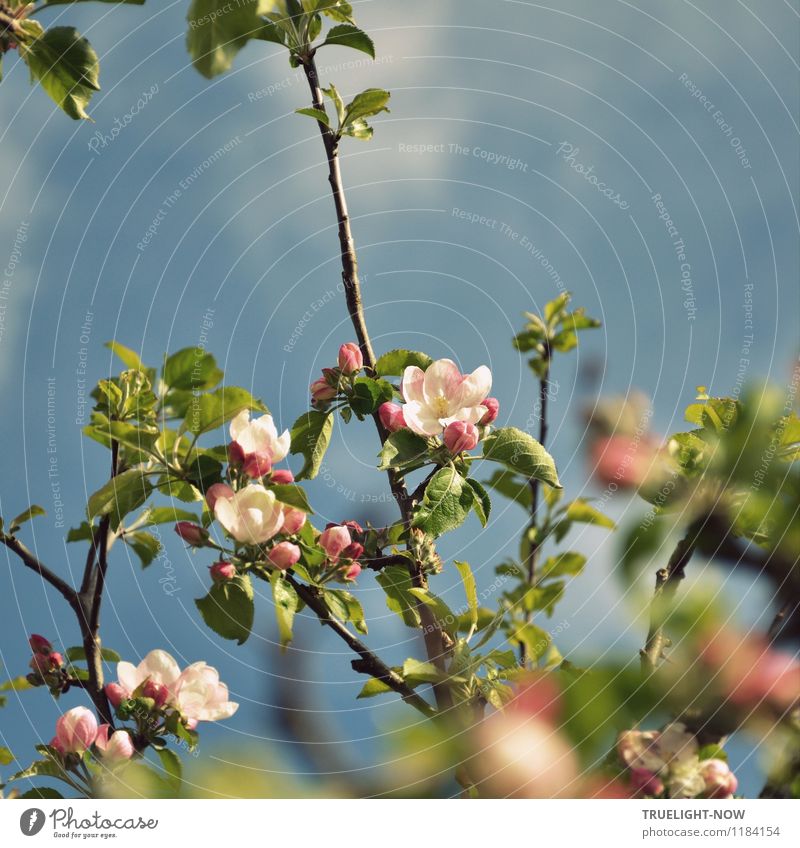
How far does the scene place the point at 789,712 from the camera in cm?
57

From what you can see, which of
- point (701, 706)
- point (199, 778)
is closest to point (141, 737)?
point (199, 778)

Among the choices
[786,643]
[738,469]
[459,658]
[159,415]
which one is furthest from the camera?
[159,415]

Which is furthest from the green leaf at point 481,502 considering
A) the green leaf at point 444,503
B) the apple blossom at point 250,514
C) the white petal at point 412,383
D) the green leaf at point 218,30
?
the green leaf at point 218,30

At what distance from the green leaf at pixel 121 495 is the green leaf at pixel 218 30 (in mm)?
483

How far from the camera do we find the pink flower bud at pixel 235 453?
2.75ft

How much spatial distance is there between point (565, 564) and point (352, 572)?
1.30 feet

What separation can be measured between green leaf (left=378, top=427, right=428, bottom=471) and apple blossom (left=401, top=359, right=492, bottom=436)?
0.02m

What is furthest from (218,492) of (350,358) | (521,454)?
(521,454)

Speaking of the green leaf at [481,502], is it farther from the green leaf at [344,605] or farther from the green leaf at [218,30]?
the green leaf at [218,30]

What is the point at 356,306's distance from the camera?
0.96 meters

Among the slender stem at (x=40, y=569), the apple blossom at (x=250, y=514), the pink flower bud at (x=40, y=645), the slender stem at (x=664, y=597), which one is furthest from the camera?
the pink flower bud at (x=40, y=645)

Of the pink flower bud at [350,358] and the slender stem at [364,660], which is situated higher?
the pink flower bud at [350,358]

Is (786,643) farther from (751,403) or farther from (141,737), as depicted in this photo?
(141,737)
